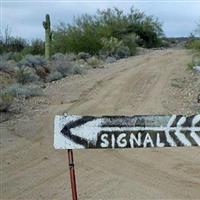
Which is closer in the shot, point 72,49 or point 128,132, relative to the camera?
point 128,132


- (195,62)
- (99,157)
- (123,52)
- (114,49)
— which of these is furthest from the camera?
(123,52)

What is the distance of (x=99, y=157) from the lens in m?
12.4

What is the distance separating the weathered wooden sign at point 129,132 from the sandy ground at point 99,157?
3136 mm

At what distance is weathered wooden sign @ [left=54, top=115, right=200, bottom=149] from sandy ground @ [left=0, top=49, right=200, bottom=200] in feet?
10.3

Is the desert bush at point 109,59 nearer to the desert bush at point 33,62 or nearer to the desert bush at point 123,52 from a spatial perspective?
the desert bush at point 123,52

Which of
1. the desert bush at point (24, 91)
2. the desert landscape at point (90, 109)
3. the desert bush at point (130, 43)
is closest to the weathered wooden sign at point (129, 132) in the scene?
the desert landscape at point (90, 109)

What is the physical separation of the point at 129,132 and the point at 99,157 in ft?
20.2

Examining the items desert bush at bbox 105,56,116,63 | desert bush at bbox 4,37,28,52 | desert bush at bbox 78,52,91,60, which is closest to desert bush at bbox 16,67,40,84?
desert bush at bbox 105,56,116,63

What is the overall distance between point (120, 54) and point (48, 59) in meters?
9.28

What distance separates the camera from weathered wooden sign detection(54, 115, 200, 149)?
625cm

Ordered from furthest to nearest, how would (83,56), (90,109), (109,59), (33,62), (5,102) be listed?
(83,56) → (109,59) → (33,62) → (90,109) → (5,102)

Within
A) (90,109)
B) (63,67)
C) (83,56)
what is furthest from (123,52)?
(90,109)

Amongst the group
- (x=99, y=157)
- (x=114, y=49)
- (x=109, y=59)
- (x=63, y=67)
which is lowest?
(x=99, y=157)

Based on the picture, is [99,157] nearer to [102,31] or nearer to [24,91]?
[24,91]
